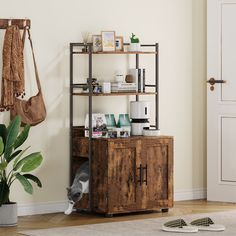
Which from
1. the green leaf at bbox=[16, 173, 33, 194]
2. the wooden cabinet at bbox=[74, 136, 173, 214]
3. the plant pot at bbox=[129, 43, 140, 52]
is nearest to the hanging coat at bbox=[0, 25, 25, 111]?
the green leaf at bbox=[16, 173, 33, 194]

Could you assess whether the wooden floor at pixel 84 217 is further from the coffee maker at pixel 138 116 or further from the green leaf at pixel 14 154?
the coffee maker at pixel 138 116

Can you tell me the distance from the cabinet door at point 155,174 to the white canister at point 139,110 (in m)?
0.27

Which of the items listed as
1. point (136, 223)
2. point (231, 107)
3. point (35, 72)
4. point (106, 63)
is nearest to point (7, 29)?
point (35, 72)

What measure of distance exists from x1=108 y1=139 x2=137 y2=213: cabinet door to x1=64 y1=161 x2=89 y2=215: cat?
0.80 ft

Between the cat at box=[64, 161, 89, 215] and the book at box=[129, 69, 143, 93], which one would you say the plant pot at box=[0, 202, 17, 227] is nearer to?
the cat at box=[64, 161, 89, 215]

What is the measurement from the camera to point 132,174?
272 inches

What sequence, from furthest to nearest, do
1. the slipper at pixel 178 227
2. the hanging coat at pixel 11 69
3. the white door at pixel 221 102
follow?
the white door at pixel 221 102 → the hanging coat at pixel 11 69 → the slipper at pixel 178 227

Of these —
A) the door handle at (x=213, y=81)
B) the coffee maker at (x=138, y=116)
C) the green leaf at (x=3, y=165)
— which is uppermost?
the door handle at (x=213, y=81)

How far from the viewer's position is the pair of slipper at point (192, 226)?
601 centimetres

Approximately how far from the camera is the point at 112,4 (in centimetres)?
733

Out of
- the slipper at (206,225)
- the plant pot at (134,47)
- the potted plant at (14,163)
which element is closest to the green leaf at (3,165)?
the potted plant at (14,163)

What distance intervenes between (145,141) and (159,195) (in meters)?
0.50

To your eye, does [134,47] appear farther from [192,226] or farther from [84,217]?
[192,226]

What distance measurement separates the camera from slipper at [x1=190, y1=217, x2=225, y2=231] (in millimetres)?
6109
